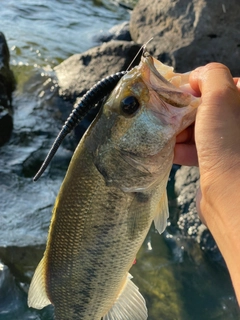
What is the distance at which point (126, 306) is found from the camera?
281 centimetres

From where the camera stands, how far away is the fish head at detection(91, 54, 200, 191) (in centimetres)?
229

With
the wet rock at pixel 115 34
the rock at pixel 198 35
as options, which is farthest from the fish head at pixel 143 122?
the wet rock at pixel 115 34

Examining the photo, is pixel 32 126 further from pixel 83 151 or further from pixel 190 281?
pixel 83 151

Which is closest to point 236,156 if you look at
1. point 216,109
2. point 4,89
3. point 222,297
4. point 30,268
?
point 216,109

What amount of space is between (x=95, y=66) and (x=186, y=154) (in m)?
4.97

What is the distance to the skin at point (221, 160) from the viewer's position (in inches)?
83.2

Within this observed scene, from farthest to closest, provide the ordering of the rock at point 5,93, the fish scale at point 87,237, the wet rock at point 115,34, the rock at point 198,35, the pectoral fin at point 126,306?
the wet rock at point 115,34 → the rock at point 198,35 → the rock at point 5,93 → the pectoral fin at point 126,306 → the fish scale at point 87,237

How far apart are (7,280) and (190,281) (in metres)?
2.08

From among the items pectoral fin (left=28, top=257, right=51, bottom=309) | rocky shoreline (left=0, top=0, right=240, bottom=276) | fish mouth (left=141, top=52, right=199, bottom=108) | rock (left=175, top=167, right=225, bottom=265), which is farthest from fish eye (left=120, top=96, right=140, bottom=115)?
rocky shoreline (left=0, top=0, right=240, bottom=276)

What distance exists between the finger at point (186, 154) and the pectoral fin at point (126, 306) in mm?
887

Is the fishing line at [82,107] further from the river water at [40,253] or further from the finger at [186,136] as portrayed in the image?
the river water at [40,253]

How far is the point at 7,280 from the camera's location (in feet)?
14.5

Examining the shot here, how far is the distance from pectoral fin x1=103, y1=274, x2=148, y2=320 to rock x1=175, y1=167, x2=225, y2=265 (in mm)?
2379

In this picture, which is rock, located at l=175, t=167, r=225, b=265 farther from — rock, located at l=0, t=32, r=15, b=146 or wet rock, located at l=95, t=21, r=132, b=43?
wet rock, located at l=95, t=21, r=132, b=43
